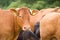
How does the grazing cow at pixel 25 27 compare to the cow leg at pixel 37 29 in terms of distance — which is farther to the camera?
the cow leg at pixel 37 29

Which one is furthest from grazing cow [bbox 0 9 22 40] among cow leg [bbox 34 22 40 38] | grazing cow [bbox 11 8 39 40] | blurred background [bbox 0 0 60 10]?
blurred background [bbox 0 0 60 10]

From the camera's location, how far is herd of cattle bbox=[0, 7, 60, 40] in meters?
9.96

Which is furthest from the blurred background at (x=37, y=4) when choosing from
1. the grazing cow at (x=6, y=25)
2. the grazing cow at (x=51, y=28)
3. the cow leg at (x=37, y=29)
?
the grazing cow at (x=51, y=28)

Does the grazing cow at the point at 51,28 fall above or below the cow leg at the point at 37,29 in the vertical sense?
above

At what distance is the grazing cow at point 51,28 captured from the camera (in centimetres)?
988

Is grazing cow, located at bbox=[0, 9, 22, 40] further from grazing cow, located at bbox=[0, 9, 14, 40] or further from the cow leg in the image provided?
the cow leg

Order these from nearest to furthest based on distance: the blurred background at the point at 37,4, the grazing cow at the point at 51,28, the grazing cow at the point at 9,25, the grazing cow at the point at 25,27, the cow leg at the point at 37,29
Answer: the grazing cow at the point at 51,28 < the grazing cow at the point at 25,27 < the grazing cow at the point at 9,25 < the cow leg at the point at 37,29 < the blurred background at the point at 37,4

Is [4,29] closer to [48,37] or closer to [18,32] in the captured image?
[18,32]

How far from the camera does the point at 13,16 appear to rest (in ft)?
38.5

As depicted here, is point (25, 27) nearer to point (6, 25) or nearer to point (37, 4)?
point (6, 25)

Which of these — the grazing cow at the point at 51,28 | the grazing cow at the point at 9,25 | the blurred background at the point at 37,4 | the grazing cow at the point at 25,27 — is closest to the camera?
the grazing cow at the point at 51,28

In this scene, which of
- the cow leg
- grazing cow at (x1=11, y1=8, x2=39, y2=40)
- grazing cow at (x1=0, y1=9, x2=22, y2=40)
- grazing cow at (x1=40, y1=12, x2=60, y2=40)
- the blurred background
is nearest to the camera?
grazing cow at (x1=40, y1=12, x2=60, y2=40)

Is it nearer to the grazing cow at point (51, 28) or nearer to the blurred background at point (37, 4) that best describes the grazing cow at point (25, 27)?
the grazing cow at point (51, 28)

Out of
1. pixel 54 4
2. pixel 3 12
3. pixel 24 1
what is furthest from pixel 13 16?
pixel 24 1
